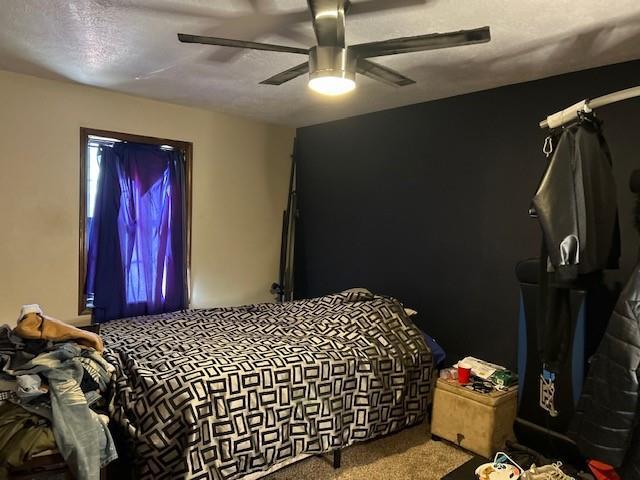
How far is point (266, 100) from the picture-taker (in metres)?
3.45

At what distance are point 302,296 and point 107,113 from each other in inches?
92.7

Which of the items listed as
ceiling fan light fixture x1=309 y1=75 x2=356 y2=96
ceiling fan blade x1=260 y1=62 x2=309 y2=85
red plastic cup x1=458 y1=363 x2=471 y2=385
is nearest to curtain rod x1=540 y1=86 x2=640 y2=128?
ceiling fan light fixture x1=309 y1=75 x2=356 y2=96

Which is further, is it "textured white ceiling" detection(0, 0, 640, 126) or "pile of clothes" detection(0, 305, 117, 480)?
"textured white ceiling" detection(0, 0, 640, 126)

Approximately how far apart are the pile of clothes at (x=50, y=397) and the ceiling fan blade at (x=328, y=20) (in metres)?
1.63

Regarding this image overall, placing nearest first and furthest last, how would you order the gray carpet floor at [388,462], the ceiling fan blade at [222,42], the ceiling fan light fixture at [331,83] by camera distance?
the ceiling fan blade at [222,42] → the ceiling fan light fixture at [331,83] → the gray carpet floor at [388,462]

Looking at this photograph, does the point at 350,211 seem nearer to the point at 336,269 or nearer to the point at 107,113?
the point at 336,269

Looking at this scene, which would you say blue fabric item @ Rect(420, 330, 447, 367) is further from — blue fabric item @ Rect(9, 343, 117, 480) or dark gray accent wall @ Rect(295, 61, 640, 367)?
blue fabric item @ Rect(9, 343, 117, 480)

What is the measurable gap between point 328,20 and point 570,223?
127 centimetres

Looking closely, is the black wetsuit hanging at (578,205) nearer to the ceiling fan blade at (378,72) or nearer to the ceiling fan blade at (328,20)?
the ceiling fan blade at (378,72)

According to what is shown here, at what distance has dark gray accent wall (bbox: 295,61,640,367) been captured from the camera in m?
2.78

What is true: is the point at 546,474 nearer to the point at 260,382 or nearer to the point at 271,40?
the point at 260,382

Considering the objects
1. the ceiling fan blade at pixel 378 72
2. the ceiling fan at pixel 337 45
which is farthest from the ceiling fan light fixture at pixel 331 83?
the ceiling fan blade at pixel 378 72

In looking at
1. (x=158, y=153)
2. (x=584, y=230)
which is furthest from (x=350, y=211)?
(x=584, y=230)

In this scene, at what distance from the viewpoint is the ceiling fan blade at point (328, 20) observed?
1.67 metres
